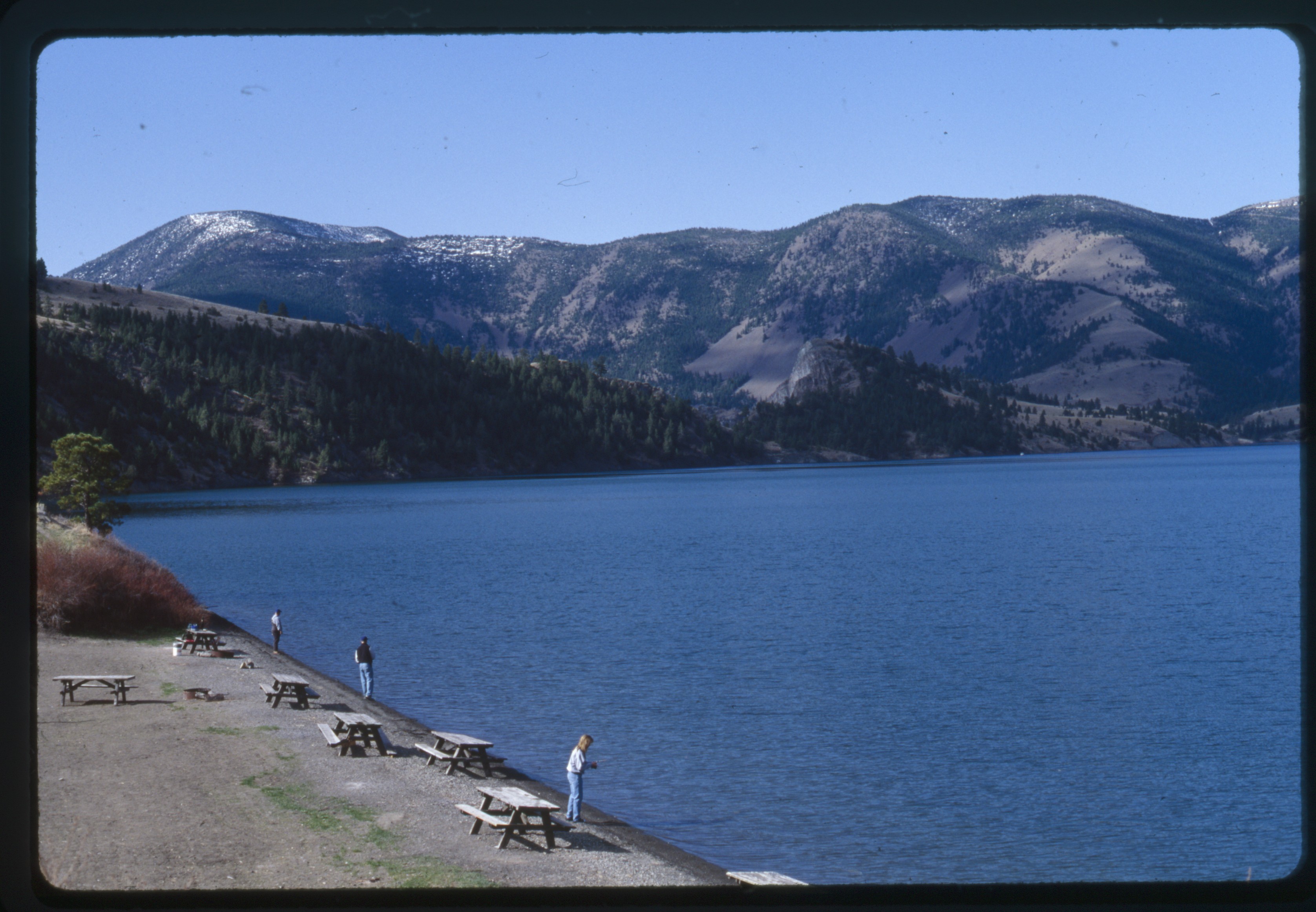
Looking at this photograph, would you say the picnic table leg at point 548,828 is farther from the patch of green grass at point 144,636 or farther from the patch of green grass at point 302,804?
the patch of green grass at point 144,636

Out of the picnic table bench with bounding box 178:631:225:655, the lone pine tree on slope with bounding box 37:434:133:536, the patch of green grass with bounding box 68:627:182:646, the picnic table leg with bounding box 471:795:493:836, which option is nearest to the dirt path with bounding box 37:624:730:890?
the picnic table leg with bounding box 471:795:493:836

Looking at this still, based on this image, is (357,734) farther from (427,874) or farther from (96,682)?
(427,874)

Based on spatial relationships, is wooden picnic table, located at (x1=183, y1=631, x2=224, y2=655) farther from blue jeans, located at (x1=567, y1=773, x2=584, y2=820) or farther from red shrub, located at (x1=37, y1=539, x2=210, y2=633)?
blue jeans, located at (x1=567, y1=773, x2=584, y2=820)

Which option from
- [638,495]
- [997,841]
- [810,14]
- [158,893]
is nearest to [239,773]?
[997,841]

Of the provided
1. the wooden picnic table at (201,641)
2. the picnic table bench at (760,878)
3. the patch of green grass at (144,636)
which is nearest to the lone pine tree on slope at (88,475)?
the patch of green grass at (144,636)

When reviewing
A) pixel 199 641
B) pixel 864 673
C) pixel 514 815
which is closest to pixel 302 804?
pixel 514 815

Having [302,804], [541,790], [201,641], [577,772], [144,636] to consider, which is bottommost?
[541,790]
